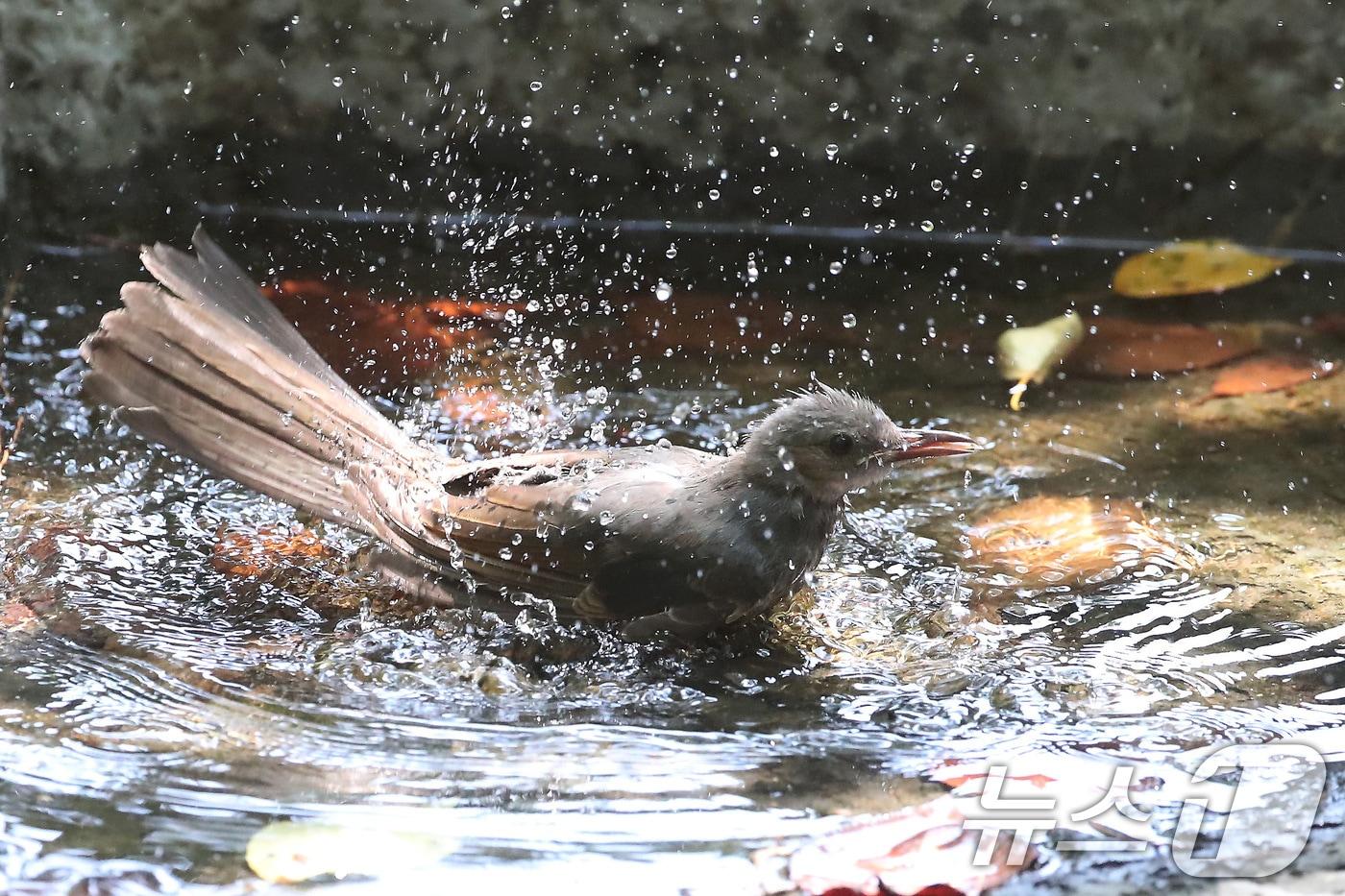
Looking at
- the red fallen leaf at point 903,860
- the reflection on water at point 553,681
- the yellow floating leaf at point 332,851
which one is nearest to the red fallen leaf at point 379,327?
the reflection on water at point 553,681

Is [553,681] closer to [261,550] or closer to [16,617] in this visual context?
[261,550]

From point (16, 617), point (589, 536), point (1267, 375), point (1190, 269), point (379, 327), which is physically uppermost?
point (1190, 269)

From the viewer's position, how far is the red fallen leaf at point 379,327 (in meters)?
5.09

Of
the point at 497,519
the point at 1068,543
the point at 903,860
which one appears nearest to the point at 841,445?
the point at 1068,543

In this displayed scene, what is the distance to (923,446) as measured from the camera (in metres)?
3.81

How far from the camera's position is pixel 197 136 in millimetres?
6195

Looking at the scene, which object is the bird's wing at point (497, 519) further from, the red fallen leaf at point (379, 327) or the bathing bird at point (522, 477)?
the red fallen leaf at point (379, 327)

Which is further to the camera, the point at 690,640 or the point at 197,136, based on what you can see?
the point at 197,136

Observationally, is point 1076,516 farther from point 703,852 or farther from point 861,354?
point 703,852

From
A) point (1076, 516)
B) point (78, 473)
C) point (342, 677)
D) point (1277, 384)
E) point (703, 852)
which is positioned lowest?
point (703, 852)

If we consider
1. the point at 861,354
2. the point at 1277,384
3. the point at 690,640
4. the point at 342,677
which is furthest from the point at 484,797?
the point at 1277,384

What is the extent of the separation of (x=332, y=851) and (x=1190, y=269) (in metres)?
4.74

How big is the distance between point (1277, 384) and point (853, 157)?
2176mm

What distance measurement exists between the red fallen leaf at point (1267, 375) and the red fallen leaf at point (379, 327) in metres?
2.72
